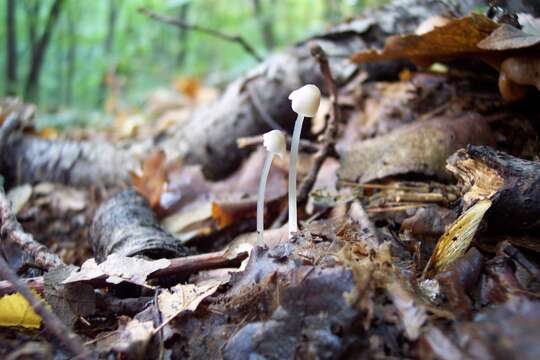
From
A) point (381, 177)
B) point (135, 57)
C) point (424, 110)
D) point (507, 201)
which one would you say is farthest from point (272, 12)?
point (507, 201)

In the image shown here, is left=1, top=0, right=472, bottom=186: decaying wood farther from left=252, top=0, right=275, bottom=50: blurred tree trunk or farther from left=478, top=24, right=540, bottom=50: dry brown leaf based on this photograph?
left=252, top=0, right=275, bottom=50: blurred tree trunk

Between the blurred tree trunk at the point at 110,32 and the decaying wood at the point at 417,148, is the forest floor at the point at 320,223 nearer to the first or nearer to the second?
the decaying wood at the point at 417,148

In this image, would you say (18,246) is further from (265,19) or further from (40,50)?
(265,19)

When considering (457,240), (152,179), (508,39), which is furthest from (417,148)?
(152,179)

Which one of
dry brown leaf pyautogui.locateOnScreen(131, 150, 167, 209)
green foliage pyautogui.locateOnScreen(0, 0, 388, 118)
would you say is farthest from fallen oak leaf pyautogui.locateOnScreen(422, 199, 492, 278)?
green foliage pyautogui.locateOnScreen(0, 0, 388, 118)

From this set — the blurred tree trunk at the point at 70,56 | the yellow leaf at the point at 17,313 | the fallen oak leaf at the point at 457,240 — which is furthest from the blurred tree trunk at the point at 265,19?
the yellow leaf at the point at 17,313
